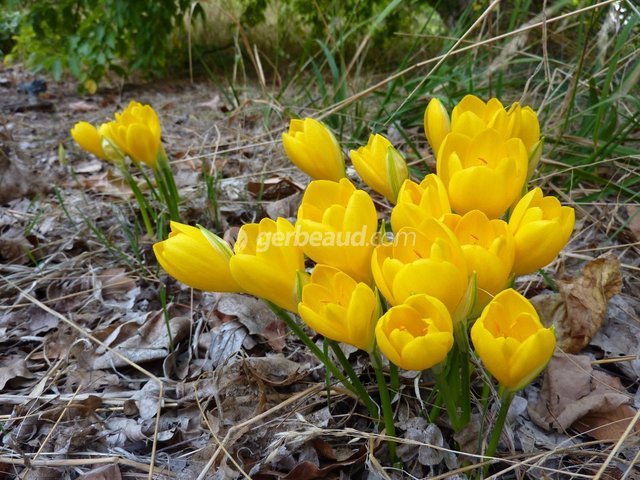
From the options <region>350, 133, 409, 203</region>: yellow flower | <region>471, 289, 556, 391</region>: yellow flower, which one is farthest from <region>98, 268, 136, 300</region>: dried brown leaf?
<region>471, 289, 556, 391</region>: yellow flower

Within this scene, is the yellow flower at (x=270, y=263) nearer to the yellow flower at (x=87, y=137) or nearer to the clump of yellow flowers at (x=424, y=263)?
the clump of yellow flowers at (x=424, y=263)

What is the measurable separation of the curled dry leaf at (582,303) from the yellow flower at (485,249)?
533 mm

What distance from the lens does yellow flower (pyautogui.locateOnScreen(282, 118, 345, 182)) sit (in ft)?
3.16

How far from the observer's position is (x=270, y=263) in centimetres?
70

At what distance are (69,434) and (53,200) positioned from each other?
4.54 feet

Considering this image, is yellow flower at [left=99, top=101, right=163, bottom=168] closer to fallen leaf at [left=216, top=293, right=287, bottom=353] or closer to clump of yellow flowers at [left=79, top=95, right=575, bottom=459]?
fallen leaf at [left=216, top=293, right=287, bottom=353]

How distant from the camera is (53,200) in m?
2.17

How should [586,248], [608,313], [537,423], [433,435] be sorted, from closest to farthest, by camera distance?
[433,435], [537,423], [608,313], [586,248]

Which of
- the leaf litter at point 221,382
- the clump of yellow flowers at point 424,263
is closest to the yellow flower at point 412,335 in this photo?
the clump of yellow flowers at point 424,263

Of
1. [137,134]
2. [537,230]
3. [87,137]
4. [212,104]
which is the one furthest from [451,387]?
[212,104]

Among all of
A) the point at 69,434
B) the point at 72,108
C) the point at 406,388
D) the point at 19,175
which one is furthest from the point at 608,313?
the point at 72,108

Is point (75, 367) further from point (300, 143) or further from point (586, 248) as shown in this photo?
point (586, 248)

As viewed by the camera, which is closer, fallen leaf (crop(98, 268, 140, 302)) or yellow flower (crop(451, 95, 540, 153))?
yellow flower (crop(451, 95, 540, 153))

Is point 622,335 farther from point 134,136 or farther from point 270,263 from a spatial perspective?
point 134,136
